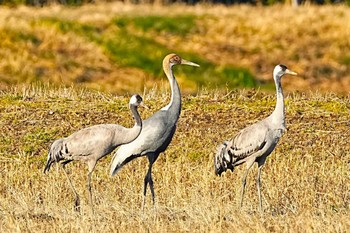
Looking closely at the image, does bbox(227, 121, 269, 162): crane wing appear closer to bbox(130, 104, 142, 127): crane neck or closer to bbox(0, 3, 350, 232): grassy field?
bbox(0, 3, 350, 232): grassy field

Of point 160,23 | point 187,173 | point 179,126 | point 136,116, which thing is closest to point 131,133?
point 136,116

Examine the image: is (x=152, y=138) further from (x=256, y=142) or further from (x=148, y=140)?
(x=256, y=142)

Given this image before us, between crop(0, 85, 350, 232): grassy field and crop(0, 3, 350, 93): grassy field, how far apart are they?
8788mm

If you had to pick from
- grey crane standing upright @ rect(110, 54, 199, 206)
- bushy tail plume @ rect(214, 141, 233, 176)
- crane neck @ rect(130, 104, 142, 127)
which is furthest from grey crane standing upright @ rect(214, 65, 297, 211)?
crane neck @ rect(130, 104, 142, 127)

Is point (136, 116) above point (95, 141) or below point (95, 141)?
above

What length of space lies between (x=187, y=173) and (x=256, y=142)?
57.3 inches

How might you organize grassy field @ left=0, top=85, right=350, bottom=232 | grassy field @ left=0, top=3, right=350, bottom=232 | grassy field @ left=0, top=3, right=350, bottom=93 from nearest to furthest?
grassy field @ left=0, top=85, right=350, bottom=232 → grassy field @ left=0, top=3, right=350, bottom=232 → grassy field @ left=0, top=3, right=350, bottom=93

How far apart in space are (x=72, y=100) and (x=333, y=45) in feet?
44.8

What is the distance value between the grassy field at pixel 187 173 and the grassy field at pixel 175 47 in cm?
879

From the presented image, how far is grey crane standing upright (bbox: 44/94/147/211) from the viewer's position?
10305 millimetres

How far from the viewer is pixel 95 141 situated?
34.1 feet

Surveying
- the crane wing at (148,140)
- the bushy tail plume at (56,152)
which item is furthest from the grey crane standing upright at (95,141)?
the crane wing at (148,140)

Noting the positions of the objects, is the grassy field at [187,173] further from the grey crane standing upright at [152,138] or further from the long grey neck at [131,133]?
the long grey neck at [131,133]

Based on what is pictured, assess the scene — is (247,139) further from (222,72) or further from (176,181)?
(222,72)
